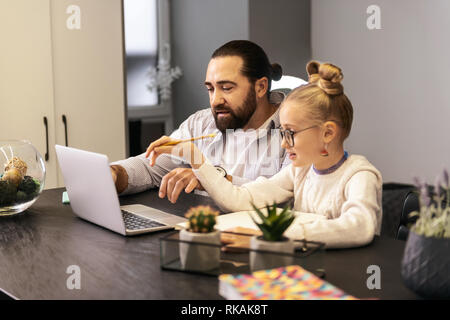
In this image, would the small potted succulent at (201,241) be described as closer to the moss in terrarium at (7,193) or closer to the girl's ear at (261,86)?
the moss in terrarium at (7,193)

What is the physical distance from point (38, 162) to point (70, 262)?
600 millimetres

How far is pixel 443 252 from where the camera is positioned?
98 cm

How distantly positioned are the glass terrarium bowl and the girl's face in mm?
793

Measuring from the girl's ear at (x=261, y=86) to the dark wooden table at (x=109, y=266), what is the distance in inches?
39.3

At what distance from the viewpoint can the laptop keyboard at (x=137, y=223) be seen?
153 cm

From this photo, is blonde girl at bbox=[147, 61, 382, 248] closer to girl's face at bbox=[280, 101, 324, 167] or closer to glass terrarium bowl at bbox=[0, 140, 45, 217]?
girl's face at bbox=[280, 101, 324, 167]

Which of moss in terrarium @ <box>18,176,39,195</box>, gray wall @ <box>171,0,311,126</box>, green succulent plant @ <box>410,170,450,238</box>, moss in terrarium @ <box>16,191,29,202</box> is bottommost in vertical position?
moss in terrarium @ <box>16,191,29,202</box>

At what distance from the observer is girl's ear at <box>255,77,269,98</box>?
235cm

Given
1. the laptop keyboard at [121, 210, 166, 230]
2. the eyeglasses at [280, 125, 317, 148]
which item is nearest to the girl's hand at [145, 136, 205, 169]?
the laptop keyboard at [121, 210, 166, 230]

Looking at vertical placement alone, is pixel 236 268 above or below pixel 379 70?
below

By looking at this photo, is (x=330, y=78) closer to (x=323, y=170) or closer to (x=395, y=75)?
(x=323, y=170)
